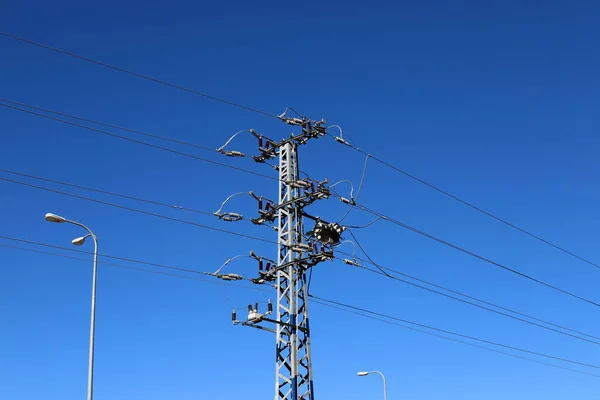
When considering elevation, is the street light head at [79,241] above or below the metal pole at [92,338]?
above

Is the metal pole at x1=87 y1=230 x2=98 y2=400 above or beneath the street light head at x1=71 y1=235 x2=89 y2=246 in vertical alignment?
beneath

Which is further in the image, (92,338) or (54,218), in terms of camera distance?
(54,218)

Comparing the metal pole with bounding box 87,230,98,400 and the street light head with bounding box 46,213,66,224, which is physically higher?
the street light head with bounding box 46,213,66,224

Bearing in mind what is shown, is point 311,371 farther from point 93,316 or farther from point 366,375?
point 366,375

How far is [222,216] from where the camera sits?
3488 cm

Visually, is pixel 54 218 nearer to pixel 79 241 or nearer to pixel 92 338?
pixel 79 241

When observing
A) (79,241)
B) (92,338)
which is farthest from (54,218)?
(92,338)

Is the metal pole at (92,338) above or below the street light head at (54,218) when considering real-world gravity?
below

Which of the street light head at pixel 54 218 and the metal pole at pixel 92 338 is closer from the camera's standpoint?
the metal pole at pixel 92 338

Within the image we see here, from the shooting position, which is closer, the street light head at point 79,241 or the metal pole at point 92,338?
the metal pole at point 92,338

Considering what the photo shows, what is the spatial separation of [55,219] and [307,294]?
1169 cm

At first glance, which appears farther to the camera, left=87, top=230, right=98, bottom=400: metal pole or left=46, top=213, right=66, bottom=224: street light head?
left=46, top=213, right=66, bottom=224: street light head

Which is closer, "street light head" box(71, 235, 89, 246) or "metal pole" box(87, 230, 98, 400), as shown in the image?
"metal pole" box(87, 230, 98, 400)

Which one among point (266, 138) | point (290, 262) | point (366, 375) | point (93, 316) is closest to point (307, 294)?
point (290, 262)
